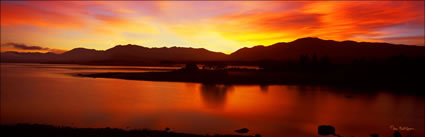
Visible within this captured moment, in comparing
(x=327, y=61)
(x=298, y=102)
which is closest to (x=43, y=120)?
(x=298, y=102)

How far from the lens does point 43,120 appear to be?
22688mm

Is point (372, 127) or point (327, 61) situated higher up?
point (327, 61)

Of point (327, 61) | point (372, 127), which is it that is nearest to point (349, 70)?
point (327, 61)

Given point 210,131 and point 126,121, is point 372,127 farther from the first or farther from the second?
point 126,121

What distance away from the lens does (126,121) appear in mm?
23219

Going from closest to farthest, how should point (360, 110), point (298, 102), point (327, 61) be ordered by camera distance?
point (360, 110), point (298, 102), point (327, 61)

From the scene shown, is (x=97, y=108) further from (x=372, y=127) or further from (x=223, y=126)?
(x=372, y=127)

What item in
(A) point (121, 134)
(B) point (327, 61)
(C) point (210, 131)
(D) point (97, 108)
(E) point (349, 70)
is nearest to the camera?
(A) point (121, 134)

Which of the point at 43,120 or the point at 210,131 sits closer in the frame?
the point at 210,131

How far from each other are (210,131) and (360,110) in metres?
21.8

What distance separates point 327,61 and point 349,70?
22120mm

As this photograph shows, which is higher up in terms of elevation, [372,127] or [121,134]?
[121,134]

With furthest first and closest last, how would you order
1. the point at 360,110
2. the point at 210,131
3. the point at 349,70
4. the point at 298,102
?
the point at 349,70
the point at 298,102
the point at 360,110
the point at 210,131

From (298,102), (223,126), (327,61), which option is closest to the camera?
(223,126)
